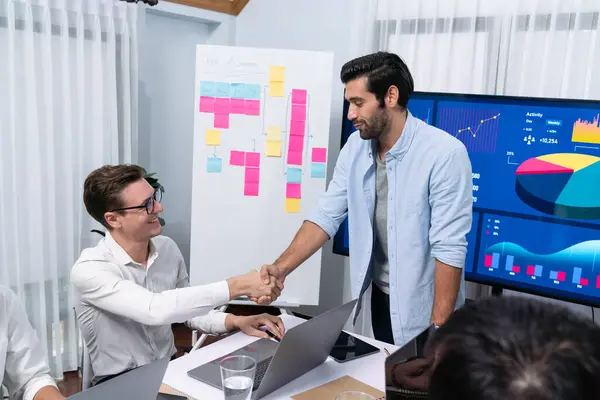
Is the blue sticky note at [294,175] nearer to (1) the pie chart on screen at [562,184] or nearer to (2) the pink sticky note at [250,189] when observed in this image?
A: (2) the pink sticky note at [250,189]

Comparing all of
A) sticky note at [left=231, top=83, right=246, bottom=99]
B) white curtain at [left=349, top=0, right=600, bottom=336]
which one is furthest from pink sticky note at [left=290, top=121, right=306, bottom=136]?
white curtain at [left=349, top=0, right=600, bottom=336]

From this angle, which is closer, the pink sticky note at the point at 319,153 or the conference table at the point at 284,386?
the conference table at the point at 284,386

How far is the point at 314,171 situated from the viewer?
317cm

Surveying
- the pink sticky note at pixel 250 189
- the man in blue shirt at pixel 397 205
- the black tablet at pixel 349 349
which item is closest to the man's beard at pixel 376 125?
the man in blue shirt at pixel 397 205

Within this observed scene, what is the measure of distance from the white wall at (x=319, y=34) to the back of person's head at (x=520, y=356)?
3.02 metres

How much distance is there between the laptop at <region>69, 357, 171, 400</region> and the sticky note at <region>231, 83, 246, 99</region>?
85.5 inches

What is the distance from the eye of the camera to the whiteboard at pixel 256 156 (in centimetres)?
Answer: 308

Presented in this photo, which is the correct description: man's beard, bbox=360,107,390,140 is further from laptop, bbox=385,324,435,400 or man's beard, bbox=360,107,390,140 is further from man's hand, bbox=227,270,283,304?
laptop, bbox=385,324,435,400

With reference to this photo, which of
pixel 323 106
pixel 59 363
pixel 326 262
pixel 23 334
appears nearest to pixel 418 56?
pixel 323 106

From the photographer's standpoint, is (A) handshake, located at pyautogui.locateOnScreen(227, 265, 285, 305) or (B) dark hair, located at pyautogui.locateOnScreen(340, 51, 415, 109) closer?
(A) handshake, located at pyautogui.locateOnScreen(227, 265, 285, 305)

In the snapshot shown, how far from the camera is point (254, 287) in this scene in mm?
1865

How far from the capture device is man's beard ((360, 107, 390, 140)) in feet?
6.90

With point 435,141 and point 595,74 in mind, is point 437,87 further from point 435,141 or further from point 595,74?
point 435,141

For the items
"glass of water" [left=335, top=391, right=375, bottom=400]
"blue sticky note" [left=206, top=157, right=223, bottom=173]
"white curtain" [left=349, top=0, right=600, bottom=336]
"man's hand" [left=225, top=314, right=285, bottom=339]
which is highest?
"white curtain" [left=349, top=0, right=600, bottom=336]
